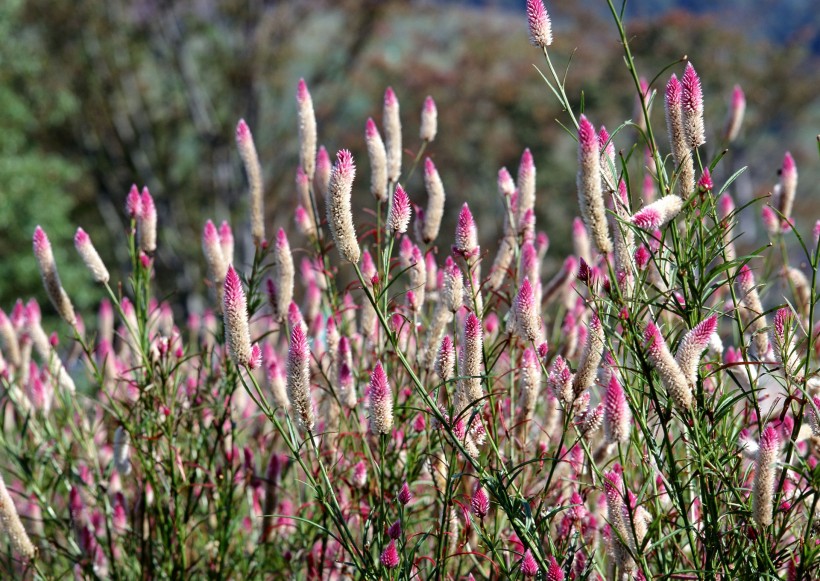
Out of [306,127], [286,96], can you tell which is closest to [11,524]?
[306,127]

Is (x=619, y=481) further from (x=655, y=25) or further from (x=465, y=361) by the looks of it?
(x=655, y=25)

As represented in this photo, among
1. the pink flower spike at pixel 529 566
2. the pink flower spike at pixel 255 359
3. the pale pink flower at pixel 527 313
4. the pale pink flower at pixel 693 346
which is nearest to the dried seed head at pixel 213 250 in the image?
the pink flower spike at pixel 255 359

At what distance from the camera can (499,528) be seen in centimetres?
218

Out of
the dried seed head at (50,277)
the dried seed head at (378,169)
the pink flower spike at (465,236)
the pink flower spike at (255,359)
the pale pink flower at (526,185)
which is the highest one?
the pale pink flower at (526,185)

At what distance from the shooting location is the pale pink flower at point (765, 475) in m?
1.43

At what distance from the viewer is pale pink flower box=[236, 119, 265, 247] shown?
7.45 ft

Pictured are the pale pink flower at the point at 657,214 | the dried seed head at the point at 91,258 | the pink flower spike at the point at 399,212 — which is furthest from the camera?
the dried seed head at the point at 91,258

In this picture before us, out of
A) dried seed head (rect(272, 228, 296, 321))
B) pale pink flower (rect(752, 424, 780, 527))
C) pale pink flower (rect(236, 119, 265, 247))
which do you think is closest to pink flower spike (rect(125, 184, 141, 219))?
pale pink flower (rect(236, 119, 265, 247))

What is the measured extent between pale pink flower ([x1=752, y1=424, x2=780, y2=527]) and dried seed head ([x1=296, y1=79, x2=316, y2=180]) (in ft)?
4.12

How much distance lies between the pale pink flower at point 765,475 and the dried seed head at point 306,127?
126 centimetres

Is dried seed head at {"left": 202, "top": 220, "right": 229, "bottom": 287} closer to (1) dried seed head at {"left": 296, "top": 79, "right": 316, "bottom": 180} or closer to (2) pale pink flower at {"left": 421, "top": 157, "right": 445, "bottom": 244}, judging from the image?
(1) dried seed head at {"left": 296, "top": 79, "right": 316, "bottom": 180}

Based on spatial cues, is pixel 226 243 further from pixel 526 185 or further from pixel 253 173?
pixel 526 185

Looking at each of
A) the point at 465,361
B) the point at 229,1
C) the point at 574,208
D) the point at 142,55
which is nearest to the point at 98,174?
the point at 142,55

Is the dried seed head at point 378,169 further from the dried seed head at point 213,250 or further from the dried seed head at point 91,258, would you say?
the dried seed head at point 91,258
